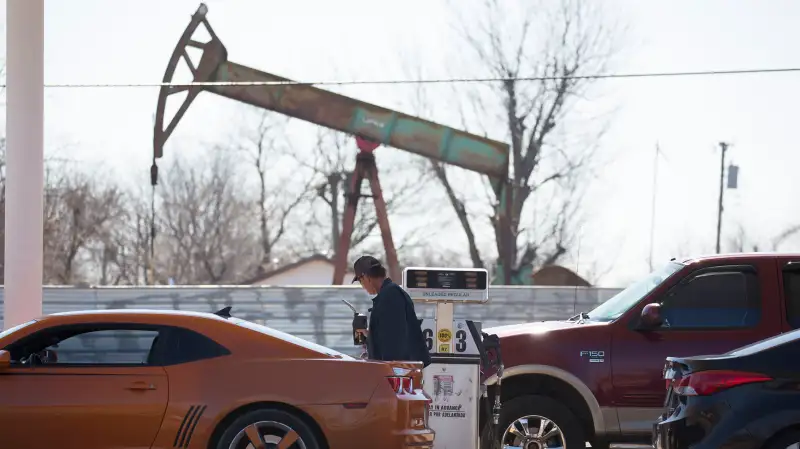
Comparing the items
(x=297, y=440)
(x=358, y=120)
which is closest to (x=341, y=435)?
(x=297, y=440)

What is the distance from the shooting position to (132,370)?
7.90 metres

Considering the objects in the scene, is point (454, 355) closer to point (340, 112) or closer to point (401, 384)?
point (401, 384)

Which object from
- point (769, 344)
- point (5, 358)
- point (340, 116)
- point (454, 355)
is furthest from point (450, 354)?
point (340, 116)

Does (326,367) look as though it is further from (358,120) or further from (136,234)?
(136,234)

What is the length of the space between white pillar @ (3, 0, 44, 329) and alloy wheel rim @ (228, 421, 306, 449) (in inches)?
220

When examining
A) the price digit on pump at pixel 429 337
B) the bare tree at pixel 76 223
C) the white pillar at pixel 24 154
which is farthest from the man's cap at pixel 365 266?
the bare tree at pixel 76 223

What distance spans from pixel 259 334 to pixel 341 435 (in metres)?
0.92

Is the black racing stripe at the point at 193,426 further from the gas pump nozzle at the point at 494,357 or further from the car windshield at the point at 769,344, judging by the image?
the car windshield at the point at 769,344

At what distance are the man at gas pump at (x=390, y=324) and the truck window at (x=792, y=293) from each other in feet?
10.3

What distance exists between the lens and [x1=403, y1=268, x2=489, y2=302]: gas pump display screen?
9.49 meters

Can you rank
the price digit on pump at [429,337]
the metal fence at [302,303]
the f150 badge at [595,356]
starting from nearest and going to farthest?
the price digit on pump at [429,337] → the f150 badge at [595,356] → the metal fence at [302,303]

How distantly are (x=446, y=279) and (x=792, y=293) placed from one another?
2939 millimetres

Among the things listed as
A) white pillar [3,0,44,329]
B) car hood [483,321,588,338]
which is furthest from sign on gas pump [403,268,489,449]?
white pillar [3,0,44,329]

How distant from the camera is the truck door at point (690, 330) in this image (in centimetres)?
969
